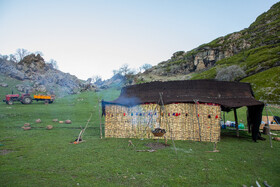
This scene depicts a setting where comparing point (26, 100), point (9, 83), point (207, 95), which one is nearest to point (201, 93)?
point (207, 95)

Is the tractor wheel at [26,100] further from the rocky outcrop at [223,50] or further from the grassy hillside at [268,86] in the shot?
the rocky outcrop at [223,50]

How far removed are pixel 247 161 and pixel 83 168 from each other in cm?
541

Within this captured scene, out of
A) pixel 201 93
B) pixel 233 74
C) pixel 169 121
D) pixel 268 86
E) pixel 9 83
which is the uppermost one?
pixel 233 74

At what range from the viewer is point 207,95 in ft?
34.5

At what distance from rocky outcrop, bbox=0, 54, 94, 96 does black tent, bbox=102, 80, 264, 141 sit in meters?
33.1

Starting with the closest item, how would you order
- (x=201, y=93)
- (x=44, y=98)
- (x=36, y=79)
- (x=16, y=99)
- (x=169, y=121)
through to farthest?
1. (x=169, y=121)
2. (x=201, y=93)
3. (x=16, y=99)
4. (x=44, y=98)
5. (x=36, y=79)

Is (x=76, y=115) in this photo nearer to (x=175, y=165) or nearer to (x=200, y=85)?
(x=200, y=85)

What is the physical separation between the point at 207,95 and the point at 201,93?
1.14ft

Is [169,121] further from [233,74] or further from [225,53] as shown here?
[225,53]

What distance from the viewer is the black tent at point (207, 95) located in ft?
32.1

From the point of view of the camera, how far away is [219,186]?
4598 millimetres

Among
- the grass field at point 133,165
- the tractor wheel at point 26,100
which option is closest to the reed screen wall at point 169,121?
the grass field at point 133,165

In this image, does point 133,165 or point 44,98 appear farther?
point 44,98

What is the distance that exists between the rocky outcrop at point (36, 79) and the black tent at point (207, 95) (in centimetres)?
3305
